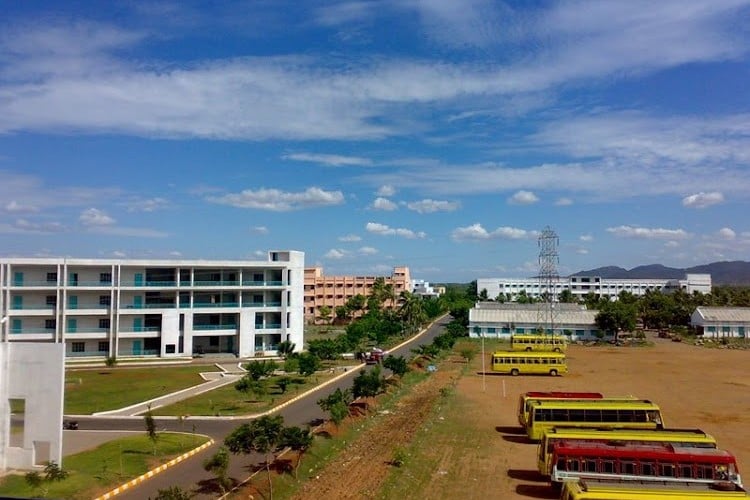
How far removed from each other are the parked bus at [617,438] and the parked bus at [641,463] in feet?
1.96

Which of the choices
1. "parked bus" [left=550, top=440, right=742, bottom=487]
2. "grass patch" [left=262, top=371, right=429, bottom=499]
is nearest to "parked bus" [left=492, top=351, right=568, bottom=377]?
"grass patch" [left=262, top=371, right=429, bottom=499]

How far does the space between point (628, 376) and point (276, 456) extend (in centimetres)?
3647

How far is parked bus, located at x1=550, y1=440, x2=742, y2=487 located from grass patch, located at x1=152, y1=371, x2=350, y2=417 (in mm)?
18846

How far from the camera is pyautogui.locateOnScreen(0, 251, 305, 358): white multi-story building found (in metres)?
55.2

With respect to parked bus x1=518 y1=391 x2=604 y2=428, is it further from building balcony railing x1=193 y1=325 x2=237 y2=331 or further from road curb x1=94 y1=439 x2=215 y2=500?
building balcony railing x1=193 y1=325 x2=237 y2=331

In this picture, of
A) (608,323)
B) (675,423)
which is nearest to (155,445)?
(675,423)

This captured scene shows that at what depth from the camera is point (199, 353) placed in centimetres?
6038

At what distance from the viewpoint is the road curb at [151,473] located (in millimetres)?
20061

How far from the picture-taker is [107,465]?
2300 centimetres

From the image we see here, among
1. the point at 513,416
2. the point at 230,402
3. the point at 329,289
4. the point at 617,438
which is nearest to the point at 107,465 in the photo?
the point at 230,402

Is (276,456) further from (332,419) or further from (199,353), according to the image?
(199,353)

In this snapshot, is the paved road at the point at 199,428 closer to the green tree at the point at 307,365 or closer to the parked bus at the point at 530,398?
the green tree at the point at 307,365

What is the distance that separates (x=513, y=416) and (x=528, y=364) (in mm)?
18052

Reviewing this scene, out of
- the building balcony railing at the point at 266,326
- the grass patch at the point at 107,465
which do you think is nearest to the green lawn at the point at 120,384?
the building balcony railing at the point at 266,326
